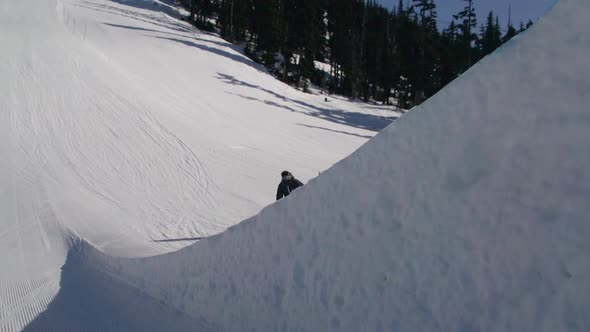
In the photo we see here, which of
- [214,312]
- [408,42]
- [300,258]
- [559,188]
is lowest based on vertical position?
[214,312]

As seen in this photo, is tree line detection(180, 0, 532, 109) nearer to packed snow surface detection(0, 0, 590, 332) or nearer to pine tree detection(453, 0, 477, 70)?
pine tree detection(453, 0, 477, 70)

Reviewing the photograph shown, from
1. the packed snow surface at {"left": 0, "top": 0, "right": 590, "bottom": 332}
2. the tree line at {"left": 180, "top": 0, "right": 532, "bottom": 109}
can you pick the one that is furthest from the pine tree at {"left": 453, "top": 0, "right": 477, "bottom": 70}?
the packed snow surface at {"left": 0, "top": 0, "right": 590, "bottom": 332}

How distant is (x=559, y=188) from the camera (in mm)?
2254

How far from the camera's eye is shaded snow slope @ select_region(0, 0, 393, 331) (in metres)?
6.32

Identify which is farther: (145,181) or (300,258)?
(145,181)

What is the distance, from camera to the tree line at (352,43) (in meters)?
36.1

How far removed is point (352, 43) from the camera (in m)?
45.2

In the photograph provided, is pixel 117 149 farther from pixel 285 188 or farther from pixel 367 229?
pixel 367 229

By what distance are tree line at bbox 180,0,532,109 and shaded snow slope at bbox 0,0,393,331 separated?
40.2 feet

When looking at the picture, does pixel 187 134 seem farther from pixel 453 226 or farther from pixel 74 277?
pixel 453 226

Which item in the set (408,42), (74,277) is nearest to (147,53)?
(74,277)

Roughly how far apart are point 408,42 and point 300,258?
143ft

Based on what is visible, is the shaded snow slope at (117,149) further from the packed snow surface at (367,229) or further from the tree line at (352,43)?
the tree line at (352,43)

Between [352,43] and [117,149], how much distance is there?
38.0 m
